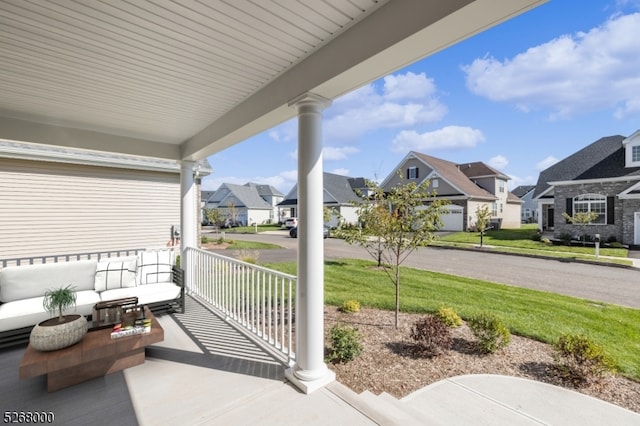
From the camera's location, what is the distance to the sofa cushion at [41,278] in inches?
136

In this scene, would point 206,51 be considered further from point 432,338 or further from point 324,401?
point 432,338

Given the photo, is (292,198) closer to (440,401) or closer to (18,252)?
(18,252)

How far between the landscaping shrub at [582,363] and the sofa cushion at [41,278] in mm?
5824

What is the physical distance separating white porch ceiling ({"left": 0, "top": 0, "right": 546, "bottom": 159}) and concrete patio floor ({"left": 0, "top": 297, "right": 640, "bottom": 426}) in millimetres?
2505

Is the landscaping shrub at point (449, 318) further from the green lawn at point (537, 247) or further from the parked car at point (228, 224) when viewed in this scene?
the parked car at point (228, 224)

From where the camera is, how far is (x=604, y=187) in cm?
1379

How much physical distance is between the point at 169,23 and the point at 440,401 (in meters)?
3.68

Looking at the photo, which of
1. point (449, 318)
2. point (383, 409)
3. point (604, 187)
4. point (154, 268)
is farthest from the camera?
point (604, 187)

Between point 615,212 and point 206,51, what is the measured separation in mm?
18160

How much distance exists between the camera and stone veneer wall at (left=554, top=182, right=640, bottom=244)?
1289cm

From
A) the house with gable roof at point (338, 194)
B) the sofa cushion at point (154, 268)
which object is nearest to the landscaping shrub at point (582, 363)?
the sofa cushion at point (154, 268)

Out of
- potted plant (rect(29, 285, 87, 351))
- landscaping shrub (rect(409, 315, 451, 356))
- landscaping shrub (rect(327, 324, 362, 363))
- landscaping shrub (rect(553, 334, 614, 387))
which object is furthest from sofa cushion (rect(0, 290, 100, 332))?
landscaping shrub (rect(553, 334, 614, 387))

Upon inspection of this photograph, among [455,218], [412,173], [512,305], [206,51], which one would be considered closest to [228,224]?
[412,173]

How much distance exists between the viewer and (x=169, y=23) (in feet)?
6.59
